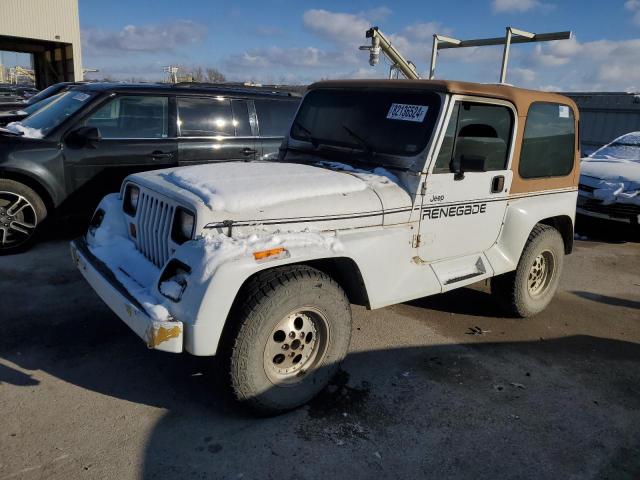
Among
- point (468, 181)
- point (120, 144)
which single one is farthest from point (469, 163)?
point (120, 144)

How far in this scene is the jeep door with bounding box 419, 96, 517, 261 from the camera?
348 centimetres

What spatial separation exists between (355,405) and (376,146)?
1785 millimetres

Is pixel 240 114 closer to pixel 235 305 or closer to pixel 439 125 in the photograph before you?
pixel 439 125

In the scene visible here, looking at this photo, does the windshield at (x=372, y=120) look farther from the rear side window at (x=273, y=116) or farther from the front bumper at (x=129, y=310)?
the rear side window at (x=273, y=116)

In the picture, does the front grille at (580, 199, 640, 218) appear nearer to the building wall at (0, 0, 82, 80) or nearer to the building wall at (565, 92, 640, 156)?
the building wall at (565, 92, 640, 156)

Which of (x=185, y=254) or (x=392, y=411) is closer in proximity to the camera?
(x=185, y=254)

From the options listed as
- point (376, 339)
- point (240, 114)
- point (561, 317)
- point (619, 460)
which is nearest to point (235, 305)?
point (376, 339)

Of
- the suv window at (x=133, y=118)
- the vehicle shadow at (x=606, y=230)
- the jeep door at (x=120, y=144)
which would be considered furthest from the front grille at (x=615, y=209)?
the suv window at (x=133, y=118)

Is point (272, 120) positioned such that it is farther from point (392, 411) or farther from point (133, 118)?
point (392, 411)

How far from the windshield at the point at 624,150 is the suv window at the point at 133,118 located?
781cm

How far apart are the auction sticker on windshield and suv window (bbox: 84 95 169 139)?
3.32 meters

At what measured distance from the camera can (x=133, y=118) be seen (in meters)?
5.90

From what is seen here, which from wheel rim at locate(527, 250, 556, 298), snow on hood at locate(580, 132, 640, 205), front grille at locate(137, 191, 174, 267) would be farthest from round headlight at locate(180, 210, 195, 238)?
snow on hood at locate(580, 132, 640, 205)

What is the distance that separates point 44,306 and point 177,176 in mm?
1938
